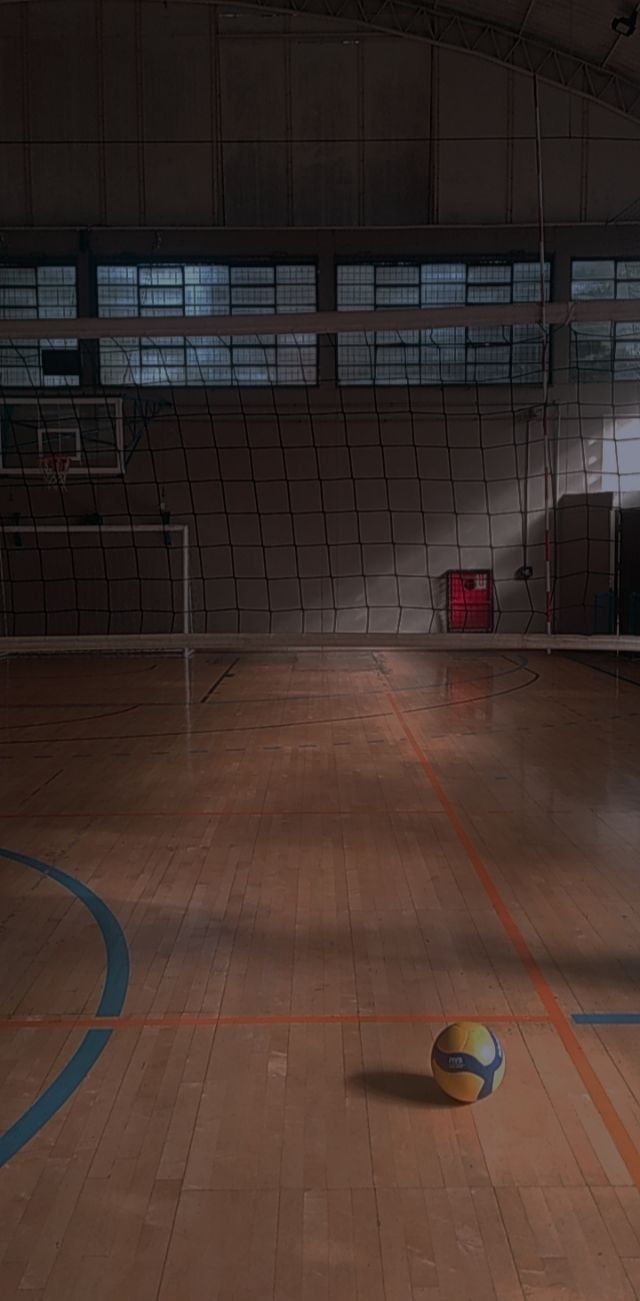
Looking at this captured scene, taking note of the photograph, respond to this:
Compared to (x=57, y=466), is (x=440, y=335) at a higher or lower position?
higher

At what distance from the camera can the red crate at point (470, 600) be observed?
16016 millimetres

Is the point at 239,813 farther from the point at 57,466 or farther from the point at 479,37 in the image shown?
the point at 479,37

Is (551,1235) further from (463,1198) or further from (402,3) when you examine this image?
(402,3)

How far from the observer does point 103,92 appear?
15352mm

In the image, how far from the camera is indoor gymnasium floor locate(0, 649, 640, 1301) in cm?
223

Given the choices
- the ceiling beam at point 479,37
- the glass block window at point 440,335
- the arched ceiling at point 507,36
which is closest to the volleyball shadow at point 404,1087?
the glass block window at point 440,335

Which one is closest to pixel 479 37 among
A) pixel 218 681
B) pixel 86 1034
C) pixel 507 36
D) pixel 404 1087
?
pixel 507 36

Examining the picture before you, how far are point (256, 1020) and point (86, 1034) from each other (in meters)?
0.56

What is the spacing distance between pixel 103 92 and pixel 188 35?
154 cm

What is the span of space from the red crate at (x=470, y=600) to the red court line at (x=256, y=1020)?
12.8 meters

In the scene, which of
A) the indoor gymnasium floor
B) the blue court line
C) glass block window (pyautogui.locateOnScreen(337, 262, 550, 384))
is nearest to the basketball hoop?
glass block window (pyautogui.locateOnScreen(337, 262, 550, 384))

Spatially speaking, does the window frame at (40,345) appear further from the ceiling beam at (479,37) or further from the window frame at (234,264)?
the ceiling beam at (479,37)

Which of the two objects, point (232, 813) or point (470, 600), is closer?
point (232, 813)

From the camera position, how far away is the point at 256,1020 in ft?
11.1
